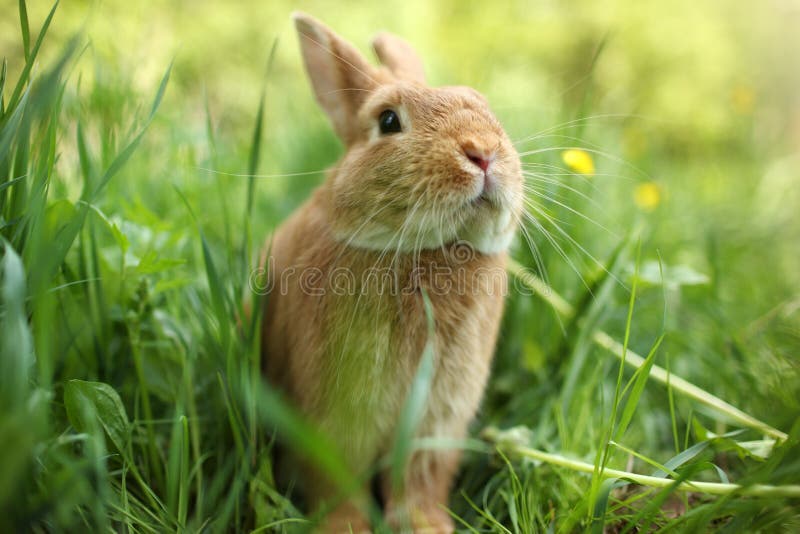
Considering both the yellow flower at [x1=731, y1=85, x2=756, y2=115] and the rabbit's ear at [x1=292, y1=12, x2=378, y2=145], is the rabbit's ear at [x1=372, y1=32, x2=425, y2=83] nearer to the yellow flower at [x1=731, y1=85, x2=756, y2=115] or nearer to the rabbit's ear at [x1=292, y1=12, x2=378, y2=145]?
the rabbit's ear at [x1=292, y1=12, x2=378, y2=145]

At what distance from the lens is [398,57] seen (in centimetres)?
201

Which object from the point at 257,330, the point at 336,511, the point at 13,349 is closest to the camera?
the point at 13,349

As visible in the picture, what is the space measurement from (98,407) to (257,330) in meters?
0.43

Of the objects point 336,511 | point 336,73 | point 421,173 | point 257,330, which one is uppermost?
point 336,73

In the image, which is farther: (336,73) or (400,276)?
(336,73)

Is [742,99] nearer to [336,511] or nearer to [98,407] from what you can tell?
[336,511]

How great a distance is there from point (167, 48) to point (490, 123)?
3.33m

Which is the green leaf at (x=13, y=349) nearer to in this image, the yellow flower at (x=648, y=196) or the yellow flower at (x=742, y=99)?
the yellow flower at (x=648, y=196)

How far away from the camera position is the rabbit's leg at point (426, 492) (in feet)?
5.43

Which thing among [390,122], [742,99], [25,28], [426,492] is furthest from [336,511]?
[742,99]

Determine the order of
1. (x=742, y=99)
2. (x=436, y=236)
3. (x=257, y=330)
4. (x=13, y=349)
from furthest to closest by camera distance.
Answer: (x=742, y=99) → (x=257, y=330) → (x=436, y=236) → (x=13, y=349)

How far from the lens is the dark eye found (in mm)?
1577

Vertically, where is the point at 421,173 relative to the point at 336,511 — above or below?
above

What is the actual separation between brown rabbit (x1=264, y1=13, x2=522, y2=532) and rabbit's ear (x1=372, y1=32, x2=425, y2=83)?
0.27 m
